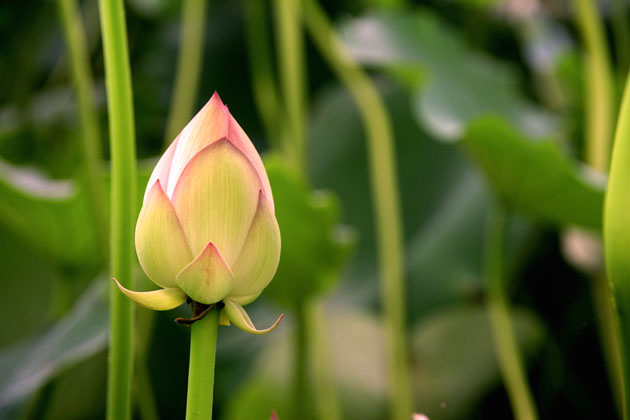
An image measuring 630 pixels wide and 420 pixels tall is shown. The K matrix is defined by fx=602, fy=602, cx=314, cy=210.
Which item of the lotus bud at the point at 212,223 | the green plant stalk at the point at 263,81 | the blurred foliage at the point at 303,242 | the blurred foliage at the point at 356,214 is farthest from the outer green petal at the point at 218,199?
the green plant stalk at the point at 263,81

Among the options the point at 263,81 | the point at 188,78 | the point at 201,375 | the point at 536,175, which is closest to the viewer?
the point at 201,375

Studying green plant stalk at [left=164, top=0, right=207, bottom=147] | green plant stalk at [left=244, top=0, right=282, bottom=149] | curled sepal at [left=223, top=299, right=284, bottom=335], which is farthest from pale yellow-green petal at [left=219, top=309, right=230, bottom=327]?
green plant stalk at [left=244, top=0, right=282, bottom=149]

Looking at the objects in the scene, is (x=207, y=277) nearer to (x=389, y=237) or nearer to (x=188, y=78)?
(x=389, y=237)

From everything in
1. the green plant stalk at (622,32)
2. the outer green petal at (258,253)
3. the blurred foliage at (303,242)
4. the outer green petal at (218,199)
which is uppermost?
the green plant stalk at (622,32)

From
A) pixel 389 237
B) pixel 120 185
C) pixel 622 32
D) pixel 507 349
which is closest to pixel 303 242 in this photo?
pixel 389 237

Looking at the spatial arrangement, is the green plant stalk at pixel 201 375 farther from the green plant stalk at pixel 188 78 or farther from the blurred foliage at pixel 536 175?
the green plant stalk at pixel 188 78

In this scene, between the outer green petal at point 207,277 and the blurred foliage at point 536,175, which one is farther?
the blurred foliage at point 536,175

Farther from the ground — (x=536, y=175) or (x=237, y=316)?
(x=536, y=175)

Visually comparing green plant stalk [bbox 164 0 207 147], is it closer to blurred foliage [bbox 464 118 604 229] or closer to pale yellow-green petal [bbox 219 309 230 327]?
blurred foliage [bbox 464 118 604 229]
